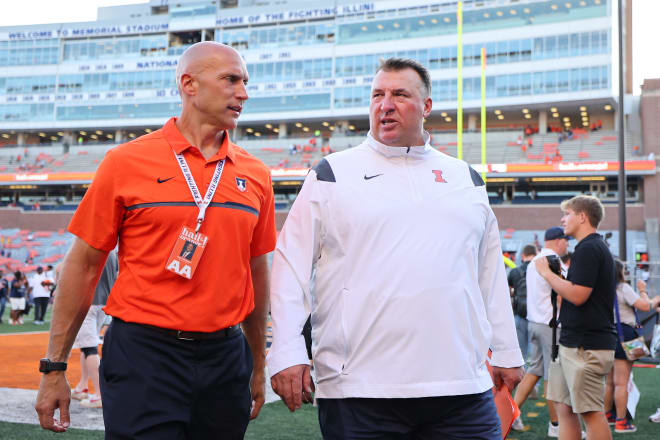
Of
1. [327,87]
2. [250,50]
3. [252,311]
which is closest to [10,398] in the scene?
[252,311]

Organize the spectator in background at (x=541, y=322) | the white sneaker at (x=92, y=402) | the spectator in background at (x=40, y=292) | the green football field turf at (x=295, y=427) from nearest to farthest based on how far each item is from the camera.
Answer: the green football field turf at (x=295, y=427) < the spectator in background at (x=541, y=322) < the white sneaker at (x=92, y=402) < the spectator in background at (x=40, y=292)

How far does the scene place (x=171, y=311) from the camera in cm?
258

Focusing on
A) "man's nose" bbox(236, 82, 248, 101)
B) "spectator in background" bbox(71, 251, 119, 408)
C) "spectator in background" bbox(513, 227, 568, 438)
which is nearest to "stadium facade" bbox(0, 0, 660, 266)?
"spectator in background" bbox(513, 227, 568, 438)

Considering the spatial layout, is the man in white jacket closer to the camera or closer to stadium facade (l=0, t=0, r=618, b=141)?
the camera

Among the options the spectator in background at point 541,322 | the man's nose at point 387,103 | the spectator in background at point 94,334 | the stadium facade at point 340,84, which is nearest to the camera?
the man's nose at point 387,103

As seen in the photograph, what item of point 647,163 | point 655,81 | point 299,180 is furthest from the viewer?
point 299,180

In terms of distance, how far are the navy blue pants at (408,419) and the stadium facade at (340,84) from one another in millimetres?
36907

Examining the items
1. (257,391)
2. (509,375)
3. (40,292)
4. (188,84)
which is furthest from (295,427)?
(40,292)

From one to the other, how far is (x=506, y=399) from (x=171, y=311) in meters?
1.67

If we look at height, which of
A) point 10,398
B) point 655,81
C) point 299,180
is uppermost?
point 655,81

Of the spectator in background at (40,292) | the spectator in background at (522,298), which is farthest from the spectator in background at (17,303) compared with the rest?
the spectator in background at (522,298)

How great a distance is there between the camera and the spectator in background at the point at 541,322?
692 cm

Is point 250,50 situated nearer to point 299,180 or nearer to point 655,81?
point 299,180

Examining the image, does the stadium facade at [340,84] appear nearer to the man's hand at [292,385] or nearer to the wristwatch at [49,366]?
the man's hand at [292,385]
